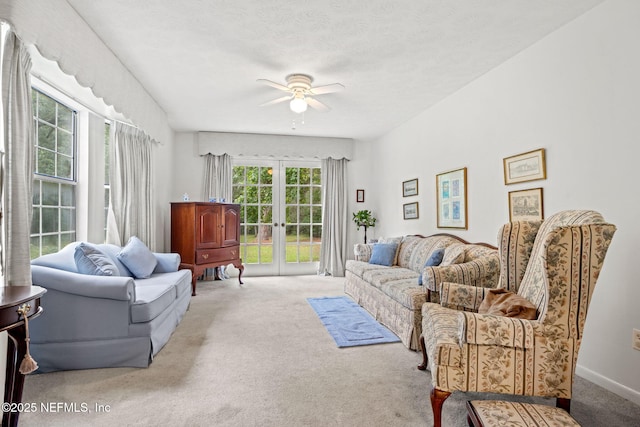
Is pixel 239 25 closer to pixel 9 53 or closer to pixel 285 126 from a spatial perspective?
pixel 9 53

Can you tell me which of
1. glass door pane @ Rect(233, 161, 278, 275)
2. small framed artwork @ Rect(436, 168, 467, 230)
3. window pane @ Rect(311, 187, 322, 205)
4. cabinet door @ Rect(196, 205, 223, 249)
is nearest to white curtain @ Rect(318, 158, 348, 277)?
window pane @ Rect(311, 187, 322, 205)

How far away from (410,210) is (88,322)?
3988mm

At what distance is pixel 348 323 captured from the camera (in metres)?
3.51

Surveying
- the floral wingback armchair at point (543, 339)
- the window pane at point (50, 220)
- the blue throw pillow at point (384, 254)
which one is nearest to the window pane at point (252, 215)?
the blue throw pillow at point (384, 254)

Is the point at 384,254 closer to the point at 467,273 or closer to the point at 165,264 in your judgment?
the point at 467,273

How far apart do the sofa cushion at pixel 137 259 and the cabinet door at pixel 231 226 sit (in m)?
1.61

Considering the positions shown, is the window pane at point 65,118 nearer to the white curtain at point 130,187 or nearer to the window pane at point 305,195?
the white curtain at point 130,187

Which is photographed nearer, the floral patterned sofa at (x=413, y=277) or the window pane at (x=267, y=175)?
the floral patterned sofa at (x=413, y=277)

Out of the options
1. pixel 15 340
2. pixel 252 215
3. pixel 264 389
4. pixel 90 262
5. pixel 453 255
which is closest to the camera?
pixel 15 340

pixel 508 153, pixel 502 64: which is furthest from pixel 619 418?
pixel 502 64

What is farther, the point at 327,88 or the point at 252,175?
the point at 252,175

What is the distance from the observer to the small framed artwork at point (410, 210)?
488 cm

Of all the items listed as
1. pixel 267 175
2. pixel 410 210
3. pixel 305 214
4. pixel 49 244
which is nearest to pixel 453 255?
pixel 410 210

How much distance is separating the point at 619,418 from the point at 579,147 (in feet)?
5.53
